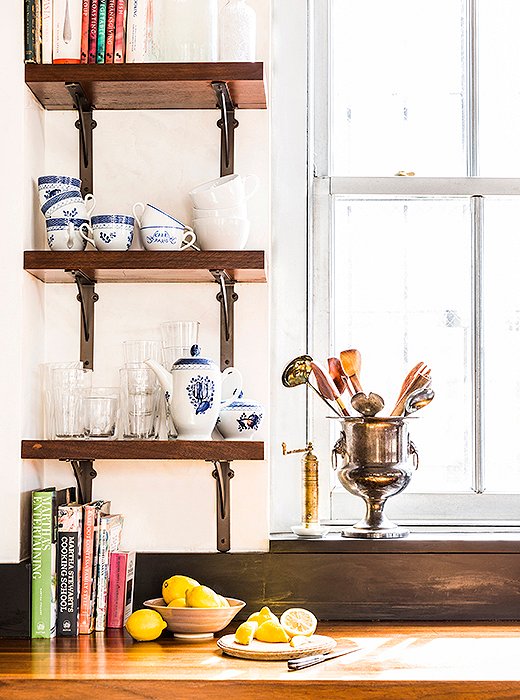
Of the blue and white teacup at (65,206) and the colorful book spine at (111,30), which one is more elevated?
the colorful book spine at (111,30)

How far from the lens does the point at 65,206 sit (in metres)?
2.18

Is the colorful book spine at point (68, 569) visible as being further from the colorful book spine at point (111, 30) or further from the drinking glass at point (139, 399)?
the colorful book spine at point (111, 30)

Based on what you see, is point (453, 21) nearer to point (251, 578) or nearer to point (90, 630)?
point (251, 578)

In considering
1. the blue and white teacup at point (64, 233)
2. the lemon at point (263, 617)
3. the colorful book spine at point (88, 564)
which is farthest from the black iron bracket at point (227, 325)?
the lemon at point (263, 617)

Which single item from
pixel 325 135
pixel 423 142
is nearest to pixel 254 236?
pixel 325 135

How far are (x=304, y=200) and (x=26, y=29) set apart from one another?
2.47 feet

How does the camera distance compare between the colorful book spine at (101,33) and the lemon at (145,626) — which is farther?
the colorful book spine at (101,33)

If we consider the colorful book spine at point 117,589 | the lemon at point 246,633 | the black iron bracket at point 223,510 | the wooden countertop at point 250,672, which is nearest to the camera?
the wooden countertop at point 250,672

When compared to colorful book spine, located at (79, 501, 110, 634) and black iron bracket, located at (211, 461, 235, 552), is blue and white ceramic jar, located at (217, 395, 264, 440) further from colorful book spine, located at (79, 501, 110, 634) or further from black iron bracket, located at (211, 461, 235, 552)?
colorful book spine, located at (79, 501, 110, 634)

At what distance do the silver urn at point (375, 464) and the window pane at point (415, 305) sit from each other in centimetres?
24

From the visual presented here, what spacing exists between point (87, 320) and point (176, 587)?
647 millimetres

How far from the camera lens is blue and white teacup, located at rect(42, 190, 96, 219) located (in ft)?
7.15

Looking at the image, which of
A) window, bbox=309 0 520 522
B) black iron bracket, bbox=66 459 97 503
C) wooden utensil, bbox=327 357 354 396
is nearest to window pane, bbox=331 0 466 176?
window, bbox=309 0 520 522

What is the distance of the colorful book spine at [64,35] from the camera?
7.32ft
